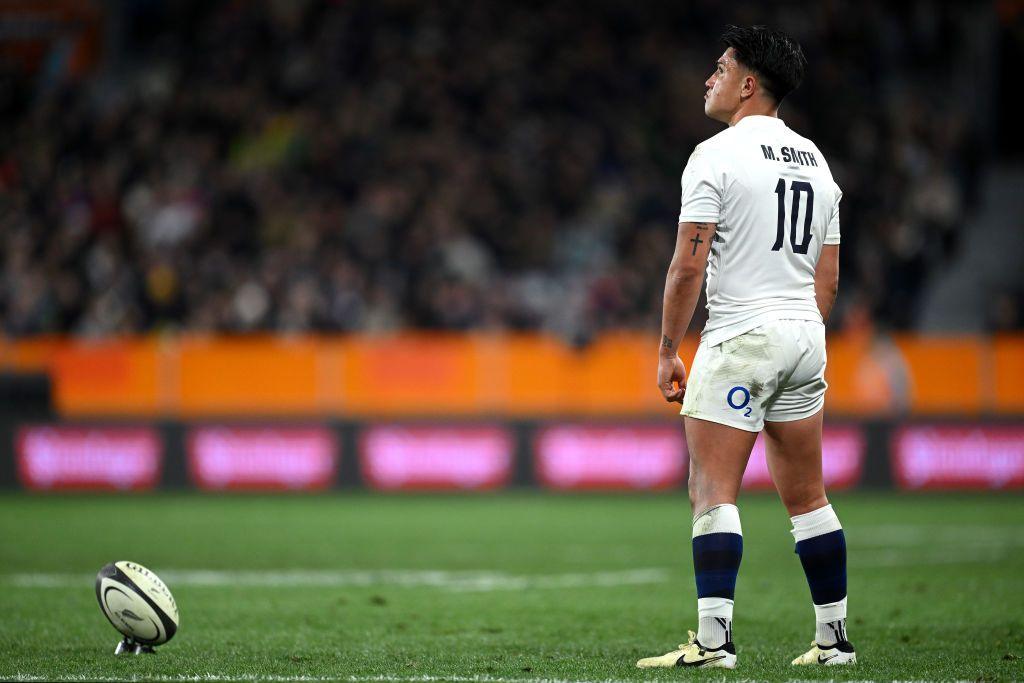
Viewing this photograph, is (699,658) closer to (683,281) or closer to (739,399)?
(739,399)

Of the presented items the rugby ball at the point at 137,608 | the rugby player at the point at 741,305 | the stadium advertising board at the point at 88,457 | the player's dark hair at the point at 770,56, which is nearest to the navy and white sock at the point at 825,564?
the rugby player at the point at 741,305

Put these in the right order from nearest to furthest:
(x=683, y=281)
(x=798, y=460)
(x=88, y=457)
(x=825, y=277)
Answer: (x=683, y=281)
(x=798, y=460)
(x=825, y=277)
(x=88, y=457)

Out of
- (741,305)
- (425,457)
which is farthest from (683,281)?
(425,457)

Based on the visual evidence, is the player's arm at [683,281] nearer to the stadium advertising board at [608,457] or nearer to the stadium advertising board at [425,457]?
the stadium advertising board at [608,457]

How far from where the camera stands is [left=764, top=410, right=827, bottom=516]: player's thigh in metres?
5.94

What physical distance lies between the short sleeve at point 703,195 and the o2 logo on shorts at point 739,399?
0.67 m

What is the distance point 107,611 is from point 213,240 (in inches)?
596

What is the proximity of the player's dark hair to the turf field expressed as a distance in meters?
2.37

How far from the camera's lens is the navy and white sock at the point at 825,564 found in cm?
604

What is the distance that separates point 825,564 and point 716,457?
28.5 inches

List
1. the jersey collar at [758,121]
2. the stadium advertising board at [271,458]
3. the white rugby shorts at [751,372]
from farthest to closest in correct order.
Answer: the stadium advertising board at [271,458] → the jersey collar at [758,121] → the white rugby shorts at [751,372]

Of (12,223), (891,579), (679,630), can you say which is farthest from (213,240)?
(679,630)

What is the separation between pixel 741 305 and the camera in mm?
5812

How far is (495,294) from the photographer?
65.1 feet
